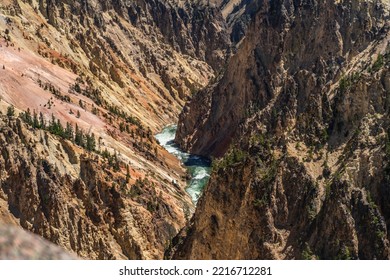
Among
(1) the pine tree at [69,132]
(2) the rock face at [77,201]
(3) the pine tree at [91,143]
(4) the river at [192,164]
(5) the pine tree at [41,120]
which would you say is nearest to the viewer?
(2) the rock face at [77,201]

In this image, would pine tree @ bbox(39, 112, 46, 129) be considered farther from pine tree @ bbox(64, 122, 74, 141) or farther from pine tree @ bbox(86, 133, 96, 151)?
pine tree @ bbox(86, 133, 96, 151)

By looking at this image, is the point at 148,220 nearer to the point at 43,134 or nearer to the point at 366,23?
the point at 43,134

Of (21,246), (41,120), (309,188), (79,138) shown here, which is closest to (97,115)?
(41,120)

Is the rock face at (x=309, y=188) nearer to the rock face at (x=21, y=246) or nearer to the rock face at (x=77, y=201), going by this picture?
the rock face at (x=77, y=201)

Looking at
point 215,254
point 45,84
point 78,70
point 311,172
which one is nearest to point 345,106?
point 311,172

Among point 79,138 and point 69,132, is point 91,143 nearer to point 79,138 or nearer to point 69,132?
point 79,138

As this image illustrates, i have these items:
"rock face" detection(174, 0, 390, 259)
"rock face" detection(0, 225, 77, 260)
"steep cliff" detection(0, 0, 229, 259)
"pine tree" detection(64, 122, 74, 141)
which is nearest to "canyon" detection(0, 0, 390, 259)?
"rock face" detection(174, 0, 390, 259)

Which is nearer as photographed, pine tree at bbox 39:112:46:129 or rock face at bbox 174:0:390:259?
rock face at bbox 174:0:390:259

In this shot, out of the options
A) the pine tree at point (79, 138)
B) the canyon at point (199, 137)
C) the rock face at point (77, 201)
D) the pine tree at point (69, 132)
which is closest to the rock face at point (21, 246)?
the canyon at point (199, 137)

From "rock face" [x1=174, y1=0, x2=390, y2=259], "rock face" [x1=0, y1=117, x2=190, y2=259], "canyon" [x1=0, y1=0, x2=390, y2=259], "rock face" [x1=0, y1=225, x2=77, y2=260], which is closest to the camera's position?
"rock face" [x1=0, y1=225, x2=77, y2=260]
